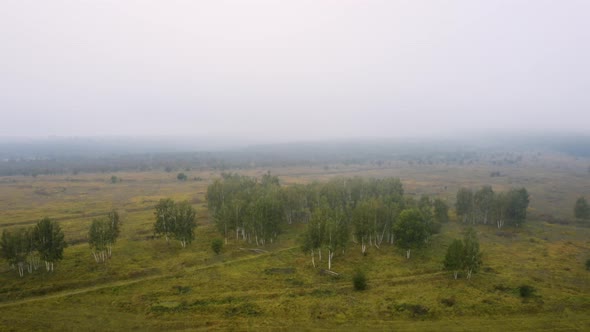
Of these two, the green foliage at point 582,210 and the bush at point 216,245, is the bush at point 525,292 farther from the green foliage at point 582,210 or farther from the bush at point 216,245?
the green foliage at point 582,210

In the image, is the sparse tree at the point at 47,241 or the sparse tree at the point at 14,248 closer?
the sparse tree at the point at 14,248

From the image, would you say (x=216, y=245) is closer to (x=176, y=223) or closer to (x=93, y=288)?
(x=176, y=223)

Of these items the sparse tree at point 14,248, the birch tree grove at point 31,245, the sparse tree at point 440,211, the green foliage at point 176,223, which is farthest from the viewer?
the sparse tree at point 440,211

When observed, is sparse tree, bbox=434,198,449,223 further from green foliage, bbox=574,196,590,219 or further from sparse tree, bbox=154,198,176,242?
sparse tree, bbox=154,198,176,242

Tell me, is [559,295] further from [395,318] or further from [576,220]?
[576,220]

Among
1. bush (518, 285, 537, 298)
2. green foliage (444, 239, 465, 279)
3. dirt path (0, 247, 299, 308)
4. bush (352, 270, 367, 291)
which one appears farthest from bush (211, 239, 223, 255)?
bush (518, 285, 537, 298)

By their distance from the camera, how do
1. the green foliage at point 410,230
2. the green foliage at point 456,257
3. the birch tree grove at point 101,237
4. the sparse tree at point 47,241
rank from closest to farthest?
the green foliage at point 456,257
the sparse tree at point 47,241
the birch tree grove at point 101,237
the green foliage at point 410,230

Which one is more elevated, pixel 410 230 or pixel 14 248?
pixel 14 248

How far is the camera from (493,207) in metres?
88.6

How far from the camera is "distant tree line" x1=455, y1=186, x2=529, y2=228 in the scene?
86500 mm

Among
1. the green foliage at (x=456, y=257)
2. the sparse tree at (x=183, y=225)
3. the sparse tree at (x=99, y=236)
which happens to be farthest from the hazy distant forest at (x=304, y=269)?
the sparse tree at (x=183, y=225)

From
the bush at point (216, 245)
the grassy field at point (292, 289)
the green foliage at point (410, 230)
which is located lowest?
the grassy field at point (292, 289)

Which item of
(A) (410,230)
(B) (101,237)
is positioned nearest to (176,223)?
(B) (101,237)

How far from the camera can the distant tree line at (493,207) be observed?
86500 millimetres
